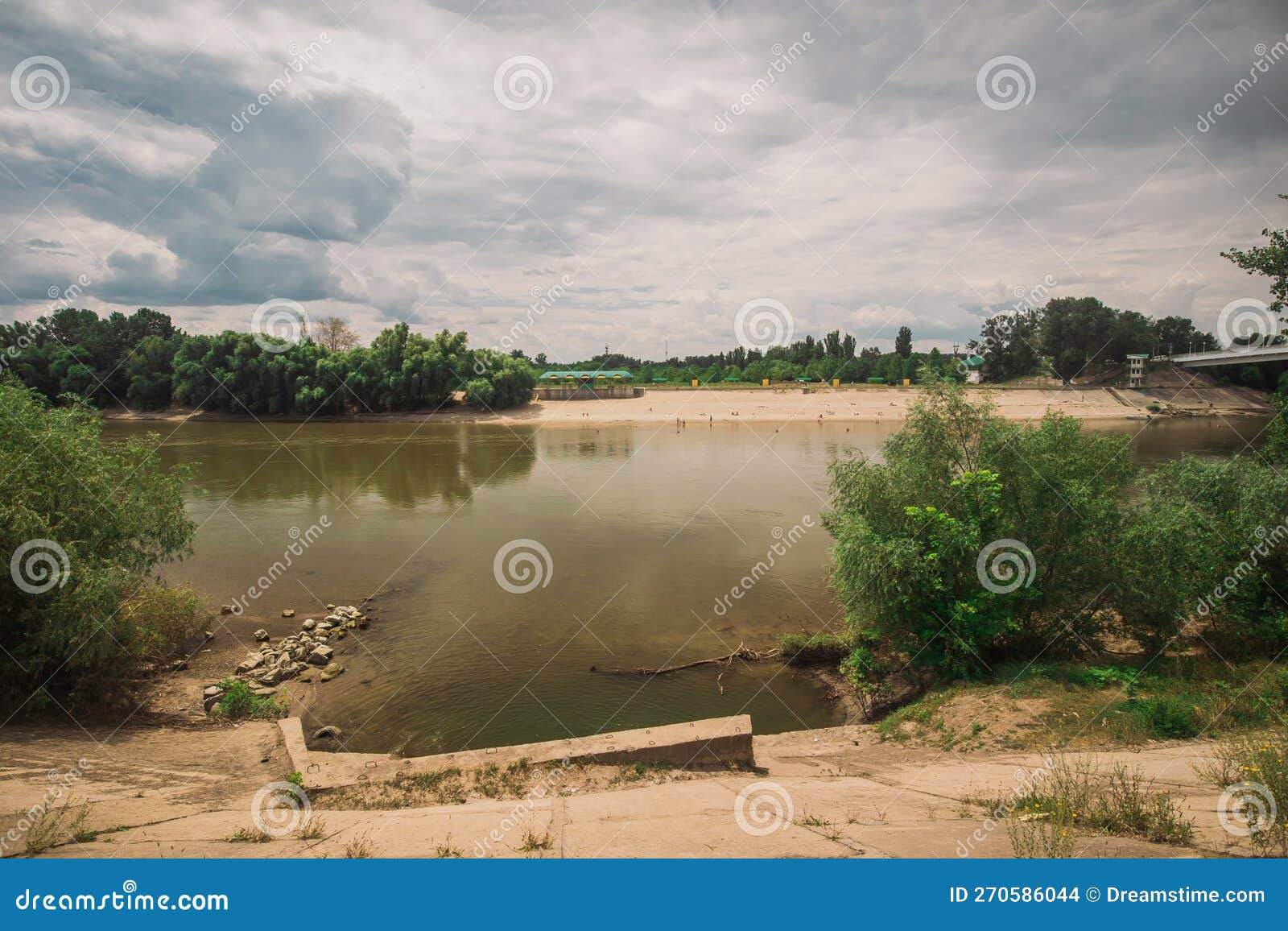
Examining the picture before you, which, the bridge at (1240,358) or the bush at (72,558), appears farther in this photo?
the bridge at (1240,358)

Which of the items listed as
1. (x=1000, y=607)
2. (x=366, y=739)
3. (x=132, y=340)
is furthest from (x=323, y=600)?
(x=132, y=340)

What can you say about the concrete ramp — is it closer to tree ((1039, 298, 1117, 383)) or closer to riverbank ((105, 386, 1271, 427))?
riverbank ((105, 386, 1271, 427))

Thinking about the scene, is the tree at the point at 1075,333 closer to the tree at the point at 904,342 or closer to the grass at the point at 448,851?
the tree at the point at 904,342

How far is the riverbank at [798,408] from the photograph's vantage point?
293 feet

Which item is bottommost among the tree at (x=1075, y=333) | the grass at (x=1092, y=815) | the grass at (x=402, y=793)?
the grass at (x=402, y=793)

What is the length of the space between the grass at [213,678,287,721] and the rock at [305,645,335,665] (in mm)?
2283

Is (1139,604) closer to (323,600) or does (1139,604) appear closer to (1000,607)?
(1000,607)

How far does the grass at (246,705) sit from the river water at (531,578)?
3.47 feet

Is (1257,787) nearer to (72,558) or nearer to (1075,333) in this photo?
(72,558)

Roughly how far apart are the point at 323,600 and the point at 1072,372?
4885 inches

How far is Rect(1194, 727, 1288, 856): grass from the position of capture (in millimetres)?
6000

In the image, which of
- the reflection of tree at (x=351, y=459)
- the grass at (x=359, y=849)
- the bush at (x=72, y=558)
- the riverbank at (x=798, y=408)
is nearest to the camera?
the grass at (x=359, y=849)

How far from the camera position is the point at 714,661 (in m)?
17.7

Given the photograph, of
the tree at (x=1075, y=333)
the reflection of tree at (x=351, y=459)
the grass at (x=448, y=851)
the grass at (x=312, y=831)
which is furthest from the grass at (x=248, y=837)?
the tree at (x=1075, y=333)
